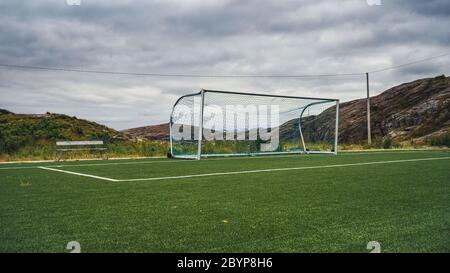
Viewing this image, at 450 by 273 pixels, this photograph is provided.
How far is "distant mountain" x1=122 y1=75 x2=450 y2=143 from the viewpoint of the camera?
148ft

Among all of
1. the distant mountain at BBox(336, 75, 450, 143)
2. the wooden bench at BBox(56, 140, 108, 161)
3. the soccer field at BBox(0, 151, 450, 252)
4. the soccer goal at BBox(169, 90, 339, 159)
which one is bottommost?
the soccer field at BBox(0, 151, 450, 252)

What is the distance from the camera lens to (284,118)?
22734 mm

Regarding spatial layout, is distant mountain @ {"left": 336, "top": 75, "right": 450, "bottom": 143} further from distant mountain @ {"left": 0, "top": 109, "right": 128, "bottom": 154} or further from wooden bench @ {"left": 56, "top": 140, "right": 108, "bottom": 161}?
wooden bench @ {"left": 56, "top": 140, "right": 108, "bottom": 161}

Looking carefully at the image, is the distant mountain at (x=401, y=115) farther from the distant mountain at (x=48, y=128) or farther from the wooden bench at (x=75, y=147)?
the wooden bench at (x=75, y=147)

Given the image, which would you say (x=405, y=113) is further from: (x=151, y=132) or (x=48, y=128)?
(x=48, y=128)

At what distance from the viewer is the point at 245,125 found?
20.9 metres

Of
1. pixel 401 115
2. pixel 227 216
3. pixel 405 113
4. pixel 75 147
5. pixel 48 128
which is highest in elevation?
pixel 405 113

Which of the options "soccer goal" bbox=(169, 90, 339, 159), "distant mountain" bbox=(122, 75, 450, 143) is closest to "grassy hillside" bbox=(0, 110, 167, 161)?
"soccer goal" bbox=(169, 90, 339, 159)

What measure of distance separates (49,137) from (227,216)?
3172cm

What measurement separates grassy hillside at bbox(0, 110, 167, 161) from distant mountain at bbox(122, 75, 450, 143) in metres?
7.93

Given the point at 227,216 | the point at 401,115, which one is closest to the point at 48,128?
the point at 227,216

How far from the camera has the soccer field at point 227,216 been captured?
3404mm

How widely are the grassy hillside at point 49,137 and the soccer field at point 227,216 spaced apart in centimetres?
1155
